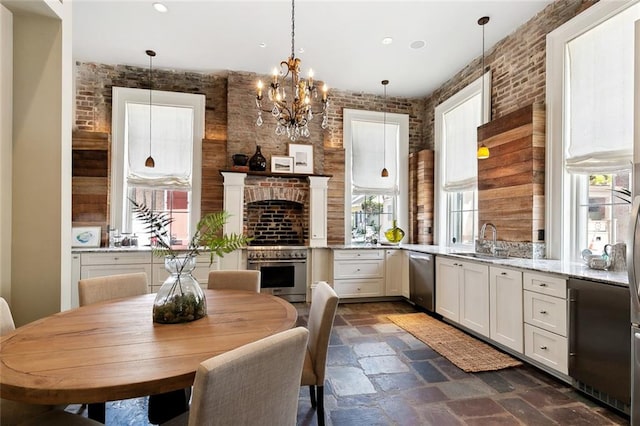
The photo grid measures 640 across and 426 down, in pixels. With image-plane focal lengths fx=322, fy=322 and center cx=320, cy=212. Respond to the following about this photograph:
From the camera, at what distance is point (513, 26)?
376 centimetres

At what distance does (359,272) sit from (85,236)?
12.6 feet

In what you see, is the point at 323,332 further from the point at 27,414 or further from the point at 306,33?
the point at 306,33

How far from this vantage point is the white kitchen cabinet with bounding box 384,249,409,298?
4934 millimetres

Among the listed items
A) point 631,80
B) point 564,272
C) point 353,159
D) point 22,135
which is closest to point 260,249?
point 353,159

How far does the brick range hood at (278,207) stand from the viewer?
480cm

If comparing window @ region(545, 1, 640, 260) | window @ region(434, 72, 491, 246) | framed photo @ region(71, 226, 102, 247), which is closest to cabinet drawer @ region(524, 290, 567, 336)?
window @ region(545, 1, 640, 260)

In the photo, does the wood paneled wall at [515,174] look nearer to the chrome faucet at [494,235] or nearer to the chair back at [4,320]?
the chrome faucet at [494,235]

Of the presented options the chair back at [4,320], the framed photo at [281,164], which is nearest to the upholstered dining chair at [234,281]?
the chair back at [4,320]

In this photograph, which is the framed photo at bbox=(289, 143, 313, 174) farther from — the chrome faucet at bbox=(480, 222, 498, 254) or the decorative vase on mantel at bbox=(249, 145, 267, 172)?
the chrome faucet at bbox=(480, 222, 498, 254)

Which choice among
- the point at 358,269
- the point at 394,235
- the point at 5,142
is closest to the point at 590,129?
the point at 394,235

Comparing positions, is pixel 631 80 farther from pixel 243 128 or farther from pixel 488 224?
pixel 243 128

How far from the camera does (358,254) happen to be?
191 inches

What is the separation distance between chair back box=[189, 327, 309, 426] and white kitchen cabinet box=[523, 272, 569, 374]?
2313 mm

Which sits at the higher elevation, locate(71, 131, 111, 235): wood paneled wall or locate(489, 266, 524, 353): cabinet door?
locate(71, 131, 111, 235): wood paneled wall
